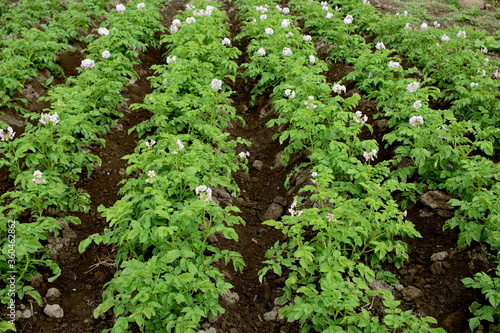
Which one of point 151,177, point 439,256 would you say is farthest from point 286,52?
point 439,256

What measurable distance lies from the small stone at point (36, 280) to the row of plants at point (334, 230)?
2068mm

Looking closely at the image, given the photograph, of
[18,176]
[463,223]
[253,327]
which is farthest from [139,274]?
[463,223]

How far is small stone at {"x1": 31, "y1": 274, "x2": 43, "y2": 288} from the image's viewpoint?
143 inches

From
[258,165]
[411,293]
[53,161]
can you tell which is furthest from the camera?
[258,165]

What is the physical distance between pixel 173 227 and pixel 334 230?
1.47 m

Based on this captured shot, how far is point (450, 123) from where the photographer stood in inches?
228

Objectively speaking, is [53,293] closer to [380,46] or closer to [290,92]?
[290,92]

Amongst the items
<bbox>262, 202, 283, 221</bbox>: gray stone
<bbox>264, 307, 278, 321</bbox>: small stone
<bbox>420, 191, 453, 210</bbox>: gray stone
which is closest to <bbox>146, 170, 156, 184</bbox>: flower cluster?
<bbox>262, 202, 283, 221</bbox>: gray stone

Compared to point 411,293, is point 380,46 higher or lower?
higher

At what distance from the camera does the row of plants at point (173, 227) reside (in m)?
3.08

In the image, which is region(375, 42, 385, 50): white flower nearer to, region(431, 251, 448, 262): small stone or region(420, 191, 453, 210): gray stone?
region(420, 191, 453, 210): gray stone

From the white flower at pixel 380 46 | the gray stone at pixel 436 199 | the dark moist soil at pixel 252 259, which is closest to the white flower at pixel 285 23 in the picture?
the white flower at pixel 380 46

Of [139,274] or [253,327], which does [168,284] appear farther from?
[253,327]

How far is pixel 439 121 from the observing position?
4824mm
